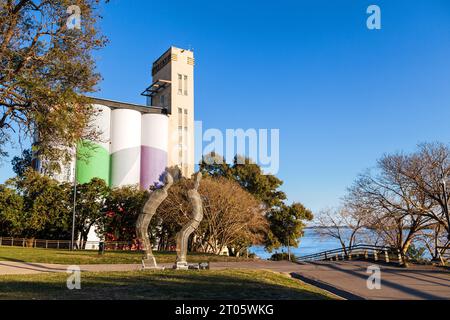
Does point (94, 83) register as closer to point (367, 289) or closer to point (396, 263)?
point (367, 289)

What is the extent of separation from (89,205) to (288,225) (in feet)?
77.0

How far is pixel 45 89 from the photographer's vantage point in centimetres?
1390

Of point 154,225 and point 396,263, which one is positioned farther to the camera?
point 154,225

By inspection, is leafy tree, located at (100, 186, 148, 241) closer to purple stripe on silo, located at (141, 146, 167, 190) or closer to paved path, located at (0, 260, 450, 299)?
purple stripe on silo, located at (141, 146, 167, 190)

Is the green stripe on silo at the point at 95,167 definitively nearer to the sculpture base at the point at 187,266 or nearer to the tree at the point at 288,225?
the tree at the point at 288,225

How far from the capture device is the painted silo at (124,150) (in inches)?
2149

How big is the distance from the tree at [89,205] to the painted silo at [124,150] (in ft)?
31.1

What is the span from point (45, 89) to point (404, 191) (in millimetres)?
25071

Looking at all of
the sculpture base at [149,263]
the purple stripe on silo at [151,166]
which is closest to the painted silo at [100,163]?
the purple stripe on silo at [151,166]

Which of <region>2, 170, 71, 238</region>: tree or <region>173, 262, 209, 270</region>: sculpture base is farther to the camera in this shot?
<region>2, 170, 71, 238</region>: tree

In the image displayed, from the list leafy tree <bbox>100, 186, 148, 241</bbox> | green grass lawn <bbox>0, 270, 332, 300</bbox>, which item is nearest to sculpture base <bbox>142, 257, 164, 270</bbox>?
green grass lawn <bbox>0, 270, 332, 300</bbox>

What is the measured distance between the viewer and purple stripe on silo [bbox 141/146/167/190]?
185 feet

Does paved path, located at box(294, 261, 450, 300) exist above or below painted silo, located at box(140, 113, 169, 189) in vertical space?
below
